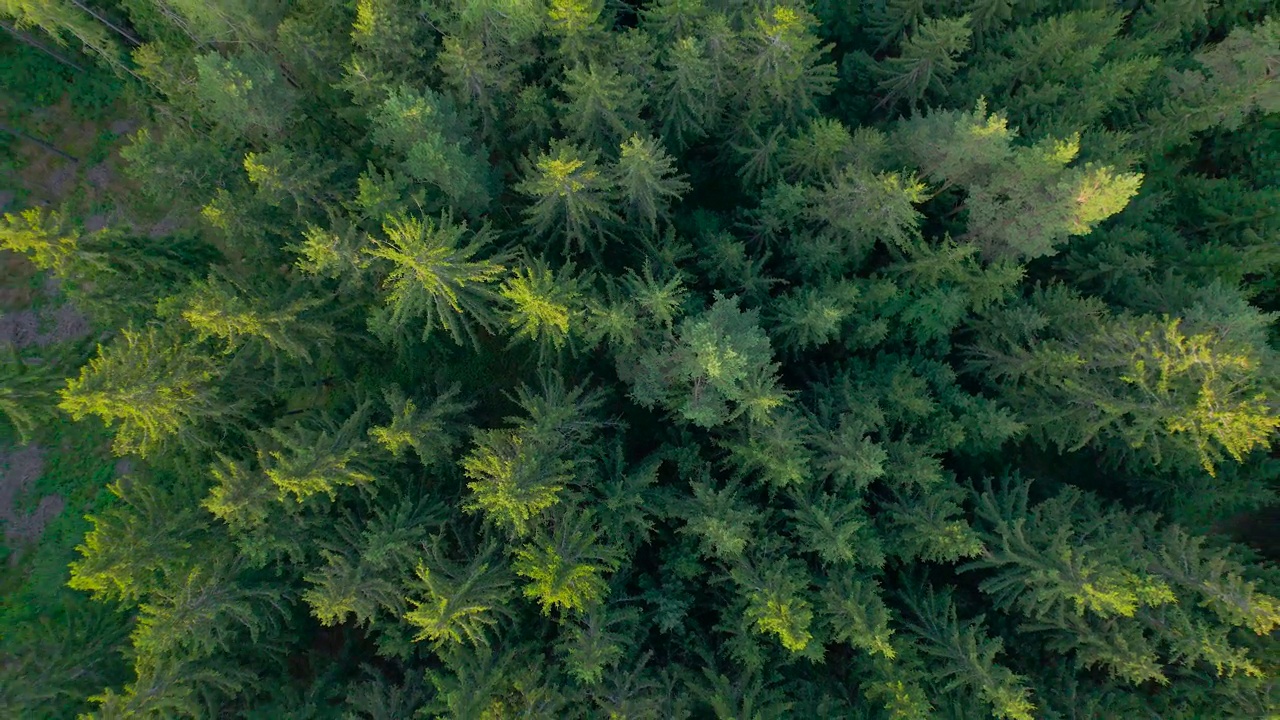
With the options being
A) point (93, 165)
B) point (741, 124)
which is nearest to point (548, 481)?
point (741, 124)

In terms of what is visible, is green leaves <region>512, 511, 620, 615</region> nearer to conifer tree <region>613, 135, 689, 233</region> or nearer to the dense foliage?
the dense foliage

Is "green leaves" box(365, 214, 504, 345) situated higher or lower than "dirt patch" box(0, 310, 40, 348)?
higher

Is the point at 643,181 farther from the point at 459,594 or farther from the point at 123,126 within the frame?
the point at 123,126

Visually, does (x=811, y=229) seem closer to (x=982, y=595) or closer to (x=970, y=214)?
(x=970, y=214)

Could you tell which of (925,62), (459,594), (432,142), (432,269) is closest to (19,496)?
(459,594)

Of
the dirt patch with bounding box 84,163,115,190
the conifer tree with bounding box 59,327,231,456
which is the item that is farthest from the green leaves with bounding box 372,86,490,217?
the dirt patch with bounding box 84,163,115,190

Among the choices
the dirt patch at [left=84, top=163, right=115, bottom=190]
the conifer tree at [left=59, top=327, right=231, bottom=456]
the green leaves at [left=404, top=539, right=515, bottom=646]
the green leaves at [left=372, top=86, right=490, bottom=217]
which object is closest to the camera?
the conifer tree at [left=59, top=327, right=231, bottom=456]
